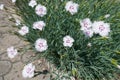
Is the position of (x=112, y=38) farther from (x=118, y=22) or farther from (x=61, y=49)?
(x=61, y=49)

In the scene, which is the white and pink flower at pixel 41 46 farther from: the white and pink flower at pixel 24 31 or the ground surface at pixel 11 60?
the ground surface at pixel 11 60

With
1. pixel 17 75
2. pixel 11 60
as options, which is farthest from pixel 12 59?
pixel 17 75

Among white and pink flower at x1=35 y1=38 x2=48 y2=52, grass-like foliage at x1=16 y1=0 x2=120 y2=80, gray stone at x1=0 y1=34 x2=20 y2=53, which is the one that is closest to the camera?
white and pink flower at x1=35 y1=38 x2=48 y2=52

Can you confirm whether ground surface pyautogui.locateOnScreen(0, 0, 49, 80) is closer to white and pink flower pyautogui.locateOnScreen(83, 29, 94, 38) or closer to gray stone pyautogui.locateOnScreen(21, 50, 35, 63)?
gray stone pyautogui.locateOnScreen(21, 50, 35, 63)

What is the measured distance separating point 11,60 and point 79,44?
2.80 ft

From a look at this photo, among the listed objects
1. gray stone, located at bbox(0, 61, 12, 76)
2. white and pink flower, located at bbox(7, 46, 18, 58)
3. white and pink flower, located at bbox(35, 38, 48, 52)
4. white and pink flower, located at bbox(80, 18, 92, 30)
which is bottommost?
gray stone, located at bbox(0, 61, 12, 76)

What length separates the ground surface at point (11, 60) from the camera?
113 inches

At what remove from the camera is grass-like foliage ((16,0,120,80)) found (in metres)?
2.76

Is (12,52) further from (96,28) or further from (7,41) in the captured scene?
(96,28)

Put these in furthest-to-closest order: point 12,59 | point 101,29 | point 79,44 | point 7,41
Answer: point 7,41, point 12,59, point 79,44, point 101,29

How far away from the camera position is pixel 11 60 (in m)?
3.04

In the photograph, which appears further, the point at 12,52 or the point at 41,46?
the point at 12,52

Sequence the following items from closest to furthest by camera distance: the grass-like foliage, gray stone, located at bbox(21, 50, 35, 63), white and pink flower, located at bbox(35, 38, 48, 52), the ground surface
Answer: white and pink flower, located at bbox(35, 38, 48, 52), the grass-like foliage, the ground surface, gray stone, located at bbox(21, 50, 35, 63)

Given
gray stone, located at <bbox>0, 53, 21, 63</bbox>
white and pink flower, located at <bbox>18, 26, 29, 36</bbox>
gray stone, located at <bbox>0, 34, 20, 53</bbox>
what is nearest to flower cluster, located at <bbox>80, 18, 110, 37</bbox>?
white and pink flower, located at <bbox>18, 26, 29, 36</bbox>
